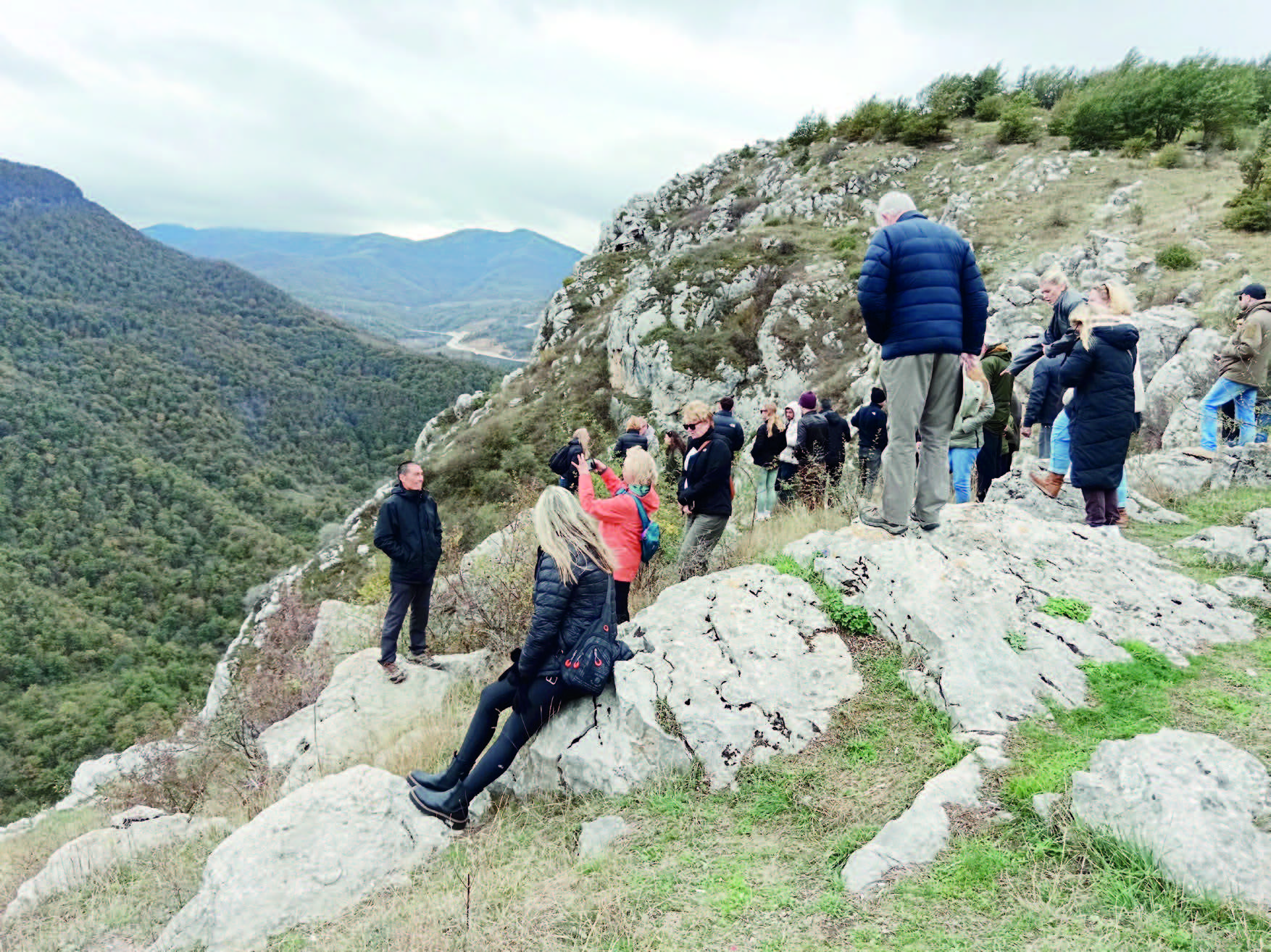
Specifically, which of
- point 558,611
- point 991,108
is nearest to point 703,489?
point 558,611

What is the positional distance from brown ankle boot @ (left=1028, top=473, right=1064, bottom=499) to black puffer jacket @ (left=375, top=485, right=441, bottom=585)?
5.56 metres

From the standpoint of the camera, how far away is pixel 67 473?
64250 millimetres

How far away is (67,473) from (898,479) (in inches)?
3233

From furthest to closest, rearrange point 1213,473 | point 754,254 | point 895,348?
1. point 754,254
2. point 1213,473
3. point 895,348

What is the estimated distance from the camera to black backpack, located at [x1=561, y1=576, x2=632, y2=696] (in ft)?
12.6

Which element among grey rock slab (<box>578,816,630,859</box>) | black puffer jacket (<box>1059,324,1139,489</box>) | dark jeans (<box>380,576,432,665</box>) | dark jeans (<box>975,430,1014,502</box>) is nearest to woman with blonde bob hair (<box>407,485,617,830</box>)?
grey rock slab (<box>578,816,630,859</box>)

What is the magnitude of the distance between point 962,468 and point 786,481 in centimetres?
196

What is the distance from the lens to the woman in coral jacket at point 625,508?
4.87 m

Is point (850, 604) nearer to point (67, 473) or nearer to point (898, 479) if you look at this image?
Result: point (898, 479)

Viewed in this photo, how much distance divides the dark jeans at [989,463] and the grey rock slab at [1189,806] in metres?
4.64

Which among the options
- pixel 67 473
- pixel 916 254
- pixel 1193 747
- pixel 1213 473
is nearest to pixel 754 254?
pixel 1213 473

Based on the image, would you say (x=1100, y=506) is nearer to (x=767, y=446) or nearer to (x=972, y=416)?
(x=972, y=416)

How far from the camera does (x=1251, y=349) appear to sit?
630 centimetres

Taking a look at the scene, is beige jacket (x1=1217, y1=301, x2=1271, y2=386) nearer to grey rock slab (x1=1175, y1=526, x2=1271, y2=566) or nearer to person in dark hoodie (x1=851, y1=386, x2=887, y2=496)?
grey rock slab (x1=1175, y1=526, x2=1271, y2=566)
